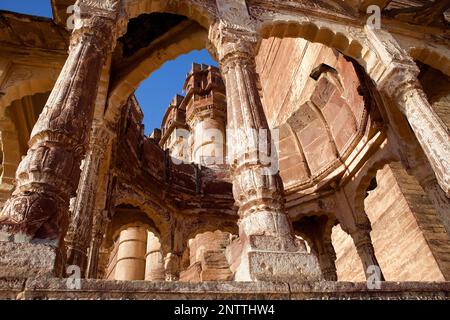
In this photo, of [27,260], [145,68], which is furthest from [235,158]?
[145,68]

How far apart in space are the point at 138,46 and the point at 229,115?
3464 mm

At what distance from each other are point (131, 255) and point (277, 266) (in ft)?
35.7

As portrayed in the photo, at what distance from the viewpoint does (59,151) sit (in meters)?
3.11

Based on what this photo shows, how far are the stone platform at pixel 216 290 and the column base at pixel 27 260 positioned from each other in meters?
0.14

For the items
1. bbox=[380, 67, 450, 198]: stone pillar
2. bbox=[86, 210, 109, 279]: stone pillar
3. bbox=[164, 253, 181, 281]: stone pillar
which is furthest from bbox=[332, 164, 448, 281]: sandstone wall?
bbox=[86, 210, 109, 279]: stone pillar

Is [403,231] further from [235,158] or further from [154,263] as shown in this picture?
[154,263]

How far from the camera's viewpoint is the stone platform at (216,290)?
7.28ft

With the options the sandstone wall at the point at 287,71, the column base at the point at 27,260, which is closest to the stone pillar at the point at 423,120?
the sandstone wall at the point at 287,71

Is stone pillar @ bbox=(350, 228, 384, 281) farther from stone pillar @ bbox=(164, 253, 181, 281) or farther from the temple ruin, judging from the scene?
stone pillar @ bbox=(164, 253, 181, 281)

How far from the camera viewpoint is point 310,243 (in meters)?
10.8

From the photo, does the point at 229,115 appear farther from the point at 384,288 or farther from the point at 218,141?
the point at 218,141

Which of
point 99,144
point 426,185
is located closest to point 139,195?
point 99,144
